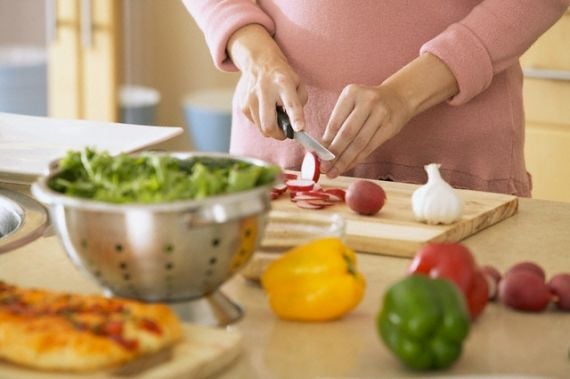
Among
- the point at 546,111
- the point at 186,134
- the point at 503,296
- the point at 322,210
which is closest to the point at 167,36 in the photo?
the point at 186,134

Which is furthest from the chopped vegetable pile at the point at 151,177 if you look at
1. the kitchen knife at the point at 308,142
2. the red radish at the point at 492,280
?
the kitchen knife at the point at 308,142

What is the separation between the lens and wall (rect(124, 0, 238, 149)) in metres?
4.97

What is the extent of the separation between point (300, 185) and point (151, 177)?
599 mm

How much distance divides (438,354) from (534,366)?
116 mm

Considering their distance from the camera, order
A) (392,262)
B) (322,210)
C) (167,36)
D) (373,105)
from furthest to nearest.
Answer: (167,36), (373,105), (322,210), (392,262)

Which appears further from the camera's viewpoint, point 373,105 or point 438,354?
point 373,105

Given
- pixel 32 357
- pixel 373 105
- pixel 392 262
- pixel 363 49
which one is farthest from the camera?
pixel 363 49

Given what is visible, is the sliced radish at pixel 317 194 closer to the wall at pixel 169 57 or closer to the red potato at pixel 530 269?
the red potato at pixel 530 269

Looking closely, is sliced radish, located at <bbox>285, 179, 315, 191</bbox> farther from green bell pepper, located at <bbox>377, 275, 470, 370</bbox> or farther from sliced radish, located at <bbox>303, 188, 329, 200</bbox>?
green bell pepper, located at <bbox>377, 275, 470, 370</bbox>

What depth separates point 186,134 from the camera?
516cm

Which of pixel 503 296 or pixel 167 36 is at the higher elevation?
pixel 167 36

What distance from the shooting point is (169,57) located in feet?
16.8

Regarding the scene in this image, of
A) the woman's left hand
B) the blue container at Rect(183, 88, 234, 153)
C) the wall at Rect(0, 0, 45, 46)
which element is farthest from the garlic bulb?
the wall at Rect(0, 0, 45, 46)

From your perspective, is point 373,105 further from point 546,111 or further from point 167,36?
point 167,36
